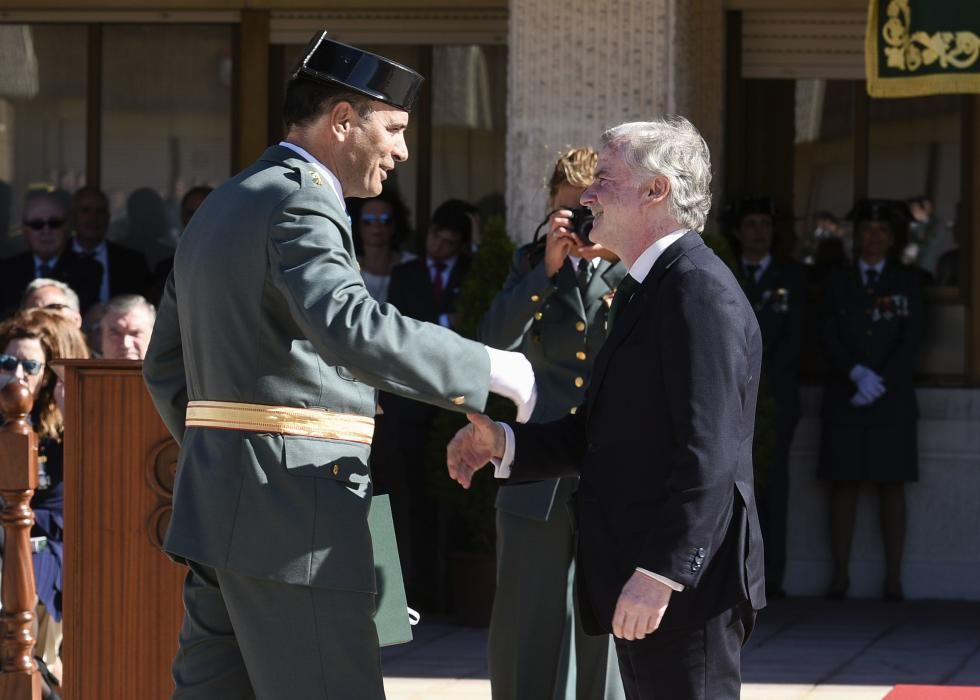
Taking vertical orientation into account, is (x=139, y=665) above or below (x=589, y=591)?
below

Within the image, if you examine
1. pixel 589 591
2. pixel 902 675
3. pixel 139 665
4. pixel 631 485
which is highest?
pixel 631 485

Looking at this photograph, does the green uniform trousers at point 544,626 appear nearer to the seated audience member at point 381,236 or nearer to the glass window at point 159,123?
the seated audience member at point 381,236

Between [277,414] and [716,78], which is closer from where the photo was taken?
[277,414]

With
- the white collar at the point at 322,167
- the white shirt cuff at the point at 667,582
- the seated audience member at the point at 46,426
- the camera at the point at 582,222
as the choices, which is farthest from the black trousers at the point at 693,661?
the seated audience member at the point at 46,426

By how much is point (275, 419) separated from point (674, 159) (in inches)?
35.3

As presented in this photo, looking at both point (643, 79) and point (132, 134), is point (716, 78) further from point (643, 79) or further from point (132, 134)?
point (132, 134)

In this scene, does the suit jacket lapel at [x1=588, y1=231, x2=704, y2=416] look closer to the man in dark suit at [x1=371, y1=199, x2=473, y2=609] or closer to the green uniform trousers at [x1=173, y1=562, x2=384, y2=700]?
the green uniform trousers at [x1=173, y1=562, x2=384, y2=700]

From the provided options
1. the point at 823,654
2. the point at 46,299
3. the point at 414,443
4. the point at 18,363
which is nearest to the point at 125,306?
the point at 18,363

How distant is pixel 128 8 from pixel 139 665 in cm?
579

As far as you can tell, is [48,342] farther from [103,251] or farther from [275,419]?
[103,251]

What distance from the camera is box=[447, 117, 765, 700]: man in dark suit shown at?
3.10 metres

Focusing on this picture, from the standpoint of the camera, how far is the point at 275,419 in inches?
132

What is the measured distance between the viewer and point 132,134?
949 centimetres

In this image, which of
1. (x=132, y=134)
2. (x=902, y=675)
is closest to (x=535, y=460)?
(x=902, y=675)
